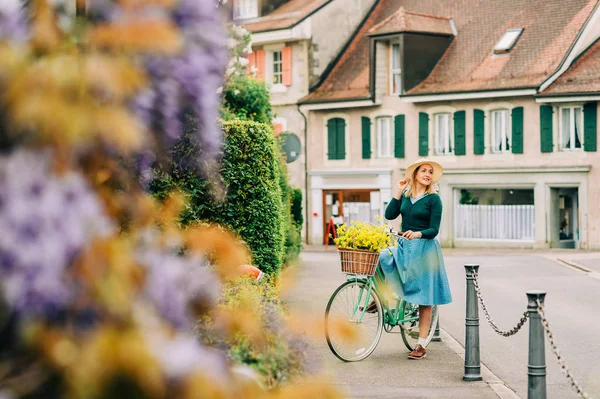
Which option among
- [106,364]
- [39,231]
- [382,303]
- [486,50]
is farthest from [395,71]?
[106,364]

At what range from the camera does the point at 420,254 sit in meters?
11.0

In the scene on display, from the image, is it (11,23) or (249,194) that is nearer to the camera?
(11,23)

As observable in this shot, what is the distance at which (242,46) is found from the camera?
2517cm

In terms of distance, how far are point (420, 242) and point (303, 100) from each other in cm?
3766

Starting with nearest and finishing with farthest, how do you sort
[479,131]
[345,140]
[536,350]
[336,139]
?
[536,350] → [479,131] → [345,140] → [336,139]

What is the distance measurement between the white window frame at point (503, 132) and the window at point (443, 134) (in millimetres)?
1933

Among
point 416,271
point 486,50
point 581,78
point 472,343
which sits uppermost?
point 486,50

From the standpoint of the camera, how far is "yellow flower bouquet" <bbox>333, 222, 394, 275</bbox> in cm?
1076

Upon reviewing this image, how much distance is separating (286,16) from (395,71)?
665cm

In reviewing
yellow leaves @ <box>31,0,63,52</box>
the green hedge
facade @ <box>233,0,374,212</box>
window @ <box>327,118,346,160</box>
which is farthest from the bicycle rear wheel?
facade @ <box>233,0,374,212</box>

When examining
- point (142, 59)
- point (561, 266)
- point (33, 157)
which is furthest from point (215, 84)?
point (561, 266)

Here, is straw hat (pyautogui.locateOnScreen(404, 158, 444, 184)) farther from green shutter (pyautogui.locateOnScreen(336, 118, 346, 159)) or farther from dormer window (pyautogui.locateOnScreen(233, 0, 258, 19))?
dormer window (pyautogui.locateOnScreen(233, 0, 258, 19))

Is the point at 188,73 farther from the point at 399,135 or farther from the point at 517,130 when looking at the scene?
the point at 399,135

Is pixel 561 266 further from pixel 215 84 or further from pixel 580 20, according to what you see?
pixel 215 84
